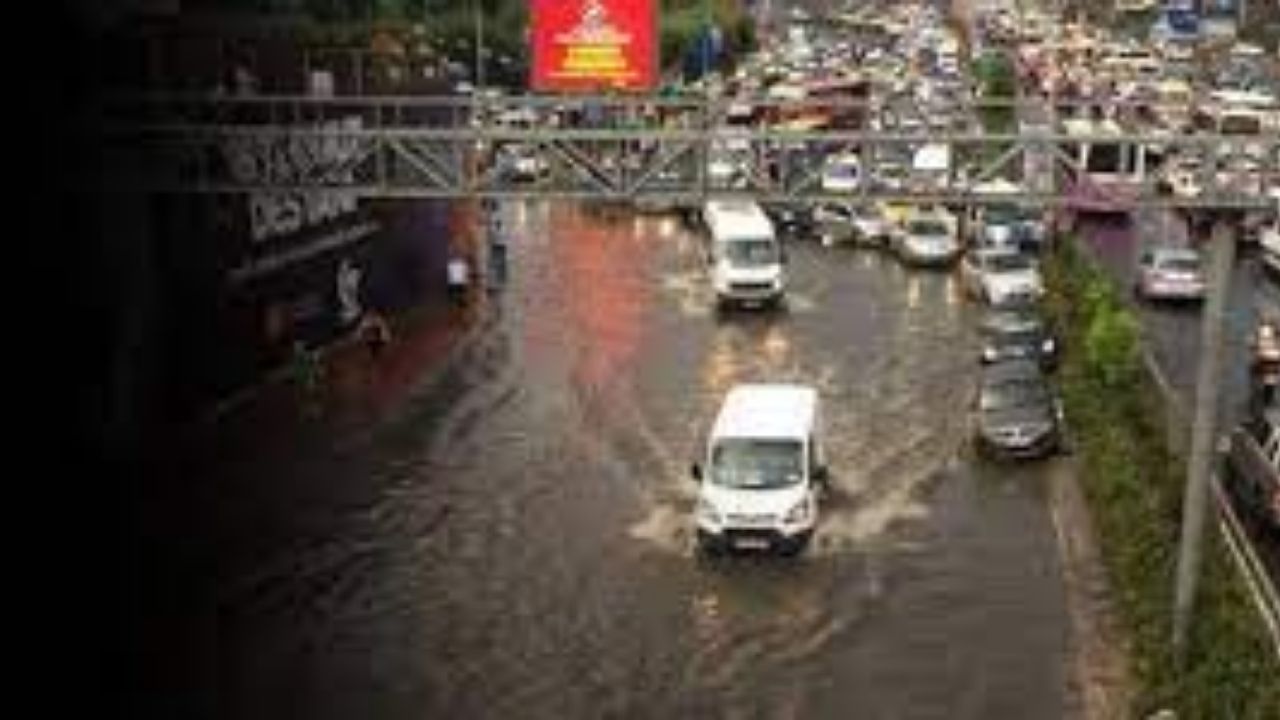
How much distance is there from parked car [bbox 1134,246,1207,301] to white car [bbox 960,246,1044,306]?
2104 millimetres

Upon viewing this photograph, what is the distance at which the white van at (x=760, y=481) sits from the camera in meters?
27.5

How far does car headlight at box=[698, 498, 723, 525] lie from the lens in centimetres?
2758

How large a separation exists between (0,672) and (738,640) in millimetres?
8974

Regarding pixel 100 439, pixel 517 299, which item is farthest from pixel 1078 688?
pixel 517 299

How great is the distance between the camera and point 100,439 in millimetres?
26109

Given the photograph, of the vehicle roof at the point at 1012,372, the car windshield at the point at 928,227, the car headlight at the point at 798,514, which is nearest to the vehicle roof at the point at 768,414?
the car headlight at the point at 798,514

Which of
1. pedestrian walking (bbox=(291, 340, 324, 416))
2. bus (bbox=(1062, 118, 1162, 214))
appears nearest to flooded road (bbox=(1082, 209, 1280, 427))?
bus (bbox=(1062, 118, 1162, 214))

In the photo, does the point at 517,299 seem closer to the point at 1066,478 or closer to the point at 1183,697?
the point at 1066,478

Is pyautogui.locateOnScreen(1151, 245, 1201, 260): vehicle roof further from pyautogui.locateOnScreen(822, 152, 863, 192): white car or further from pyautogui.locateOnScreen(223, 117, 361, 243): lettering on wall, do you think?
pyautogui.locateOnScreen(223, 117, 361, 243): lettering on wall

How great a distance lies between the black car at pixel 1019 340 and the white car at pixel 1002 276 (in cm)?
328

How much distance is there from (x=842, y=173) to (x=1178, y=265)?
8845mm

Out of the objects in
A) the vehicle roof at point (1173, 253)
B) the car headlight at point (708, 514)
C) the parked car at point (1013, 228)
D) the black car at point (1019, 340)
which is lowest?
the car headlight at point (708, 514)

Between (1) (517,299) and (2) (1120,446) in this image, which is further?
(1) (517,299)

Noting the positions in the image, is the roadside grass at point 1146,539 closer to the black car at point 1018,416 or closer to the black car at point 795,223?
the black car at point 1018,416
